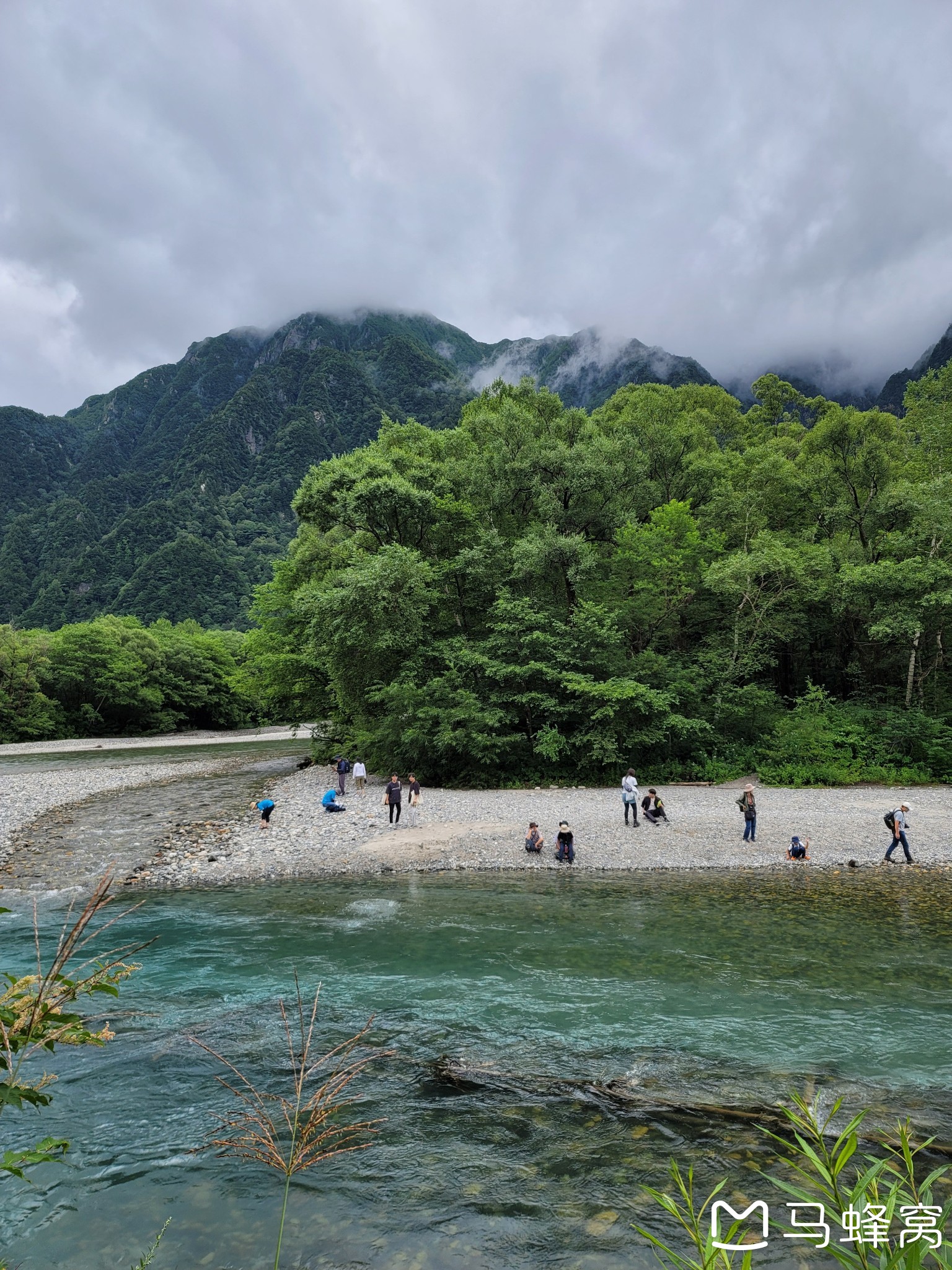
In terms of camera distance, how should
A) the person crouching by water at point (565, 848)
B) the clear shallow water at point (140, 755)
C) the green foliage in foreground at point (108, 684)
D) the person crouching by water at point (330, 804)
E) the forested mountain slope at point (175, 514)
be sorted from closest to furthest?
the person crouching by water at point (565, 848)
the person crouching by water at point (330, 804)
the clear shallow water at point (140, 755)
the green foliage in foreground at point (108, 684)
the forested mountain slope at point (175, 514)

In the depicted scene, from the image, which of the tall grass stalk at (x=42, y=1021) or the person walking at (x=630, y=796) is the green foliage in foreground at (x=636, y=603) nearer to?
the person walking at (x=630, y=796)

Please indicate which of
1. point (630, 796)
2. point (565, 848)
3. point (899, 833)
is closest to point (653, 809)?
point (630, 796)

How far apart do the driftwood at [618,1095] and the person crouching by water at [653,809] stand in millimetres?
13289

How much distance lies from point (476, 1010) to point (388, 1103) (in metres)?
2.29

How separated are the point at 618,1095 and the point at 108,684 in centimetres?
6934

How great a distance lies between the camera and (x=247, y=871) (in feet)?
57.2

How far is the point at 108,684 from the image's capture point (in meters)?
65.8

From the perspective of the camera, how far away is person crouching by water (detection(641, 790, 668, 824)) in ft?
67.5

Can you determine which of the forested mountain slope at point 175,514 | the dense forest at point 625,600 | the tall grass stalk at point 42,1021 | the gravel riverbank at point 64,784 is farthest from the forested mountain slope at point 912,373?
the tall grass stalk at point 42,1021

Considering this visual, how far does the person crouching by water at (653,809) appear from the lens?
20.6 m

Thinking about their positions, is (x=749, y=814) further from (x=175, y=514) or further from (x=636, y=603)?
(x=175, y=514)

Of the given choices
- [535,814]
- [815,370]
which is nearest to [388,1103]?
[535,814]

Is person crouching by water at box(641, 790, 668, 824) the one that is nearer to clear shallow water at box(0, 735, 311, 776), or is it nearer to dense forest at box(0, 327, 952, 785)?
dense forest at box(0, 327, 952, 785)

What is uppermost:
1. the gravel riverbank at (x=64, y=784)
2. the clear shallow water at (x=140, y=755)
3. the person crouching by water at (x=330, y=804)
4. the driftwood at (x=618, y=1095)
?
the person crouching by water at (x=330, y=804)
